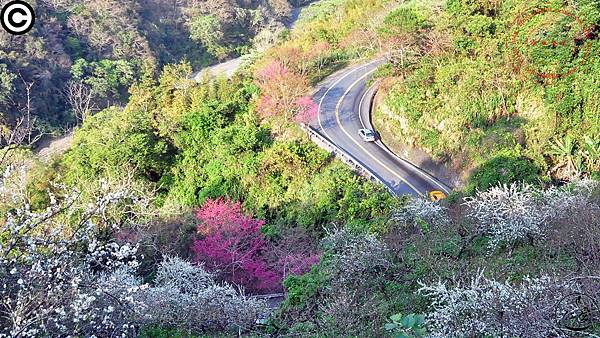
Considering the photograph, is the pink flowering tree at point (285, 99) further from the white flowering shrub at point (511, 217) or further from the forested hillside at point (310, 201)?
the white flowering shrub at point (511, 217)

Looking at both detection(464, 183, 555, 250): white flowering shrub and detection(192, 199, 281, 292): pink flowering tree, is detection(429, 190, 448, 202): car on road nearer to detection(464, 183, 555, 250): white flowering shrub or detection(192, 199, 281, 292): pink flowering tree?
detection(464, 183, 555, 250): white flowering shrub

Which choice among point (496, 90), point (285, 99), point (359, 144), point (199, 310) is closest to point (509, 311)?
point (199, 310)

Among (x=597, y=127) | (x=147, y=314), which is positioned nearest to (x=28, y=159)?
(x=147, y=314)

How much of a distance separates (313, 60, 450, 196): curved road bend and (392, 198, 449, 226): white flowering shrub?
4192mm

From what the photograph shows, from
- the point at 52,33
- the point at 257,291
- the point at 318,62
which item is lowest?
the point at 257,291

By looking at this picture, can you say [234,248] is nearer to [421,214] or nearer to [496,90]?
[421,214]

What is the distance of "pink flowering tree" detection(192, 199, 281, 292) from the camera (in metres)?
19.2

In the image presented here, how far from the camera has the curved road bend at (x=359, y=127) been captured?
70.1ft

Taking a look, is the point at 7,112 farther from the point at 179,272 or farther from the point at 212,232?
the point at 179,272

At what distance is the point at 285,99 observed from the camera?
25.4 m

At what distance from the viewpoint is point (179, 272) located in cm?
1548

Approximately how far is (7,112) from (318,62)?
75.7 ft

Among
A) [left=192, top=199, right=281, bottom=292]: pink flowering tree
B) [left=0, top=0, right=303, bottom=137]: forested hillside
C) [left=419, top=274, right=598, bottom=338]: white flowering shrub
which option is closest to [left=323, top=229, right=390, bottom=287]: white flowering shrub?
[left=419, top=274, right=598, bottom=338]: white flowering shrub

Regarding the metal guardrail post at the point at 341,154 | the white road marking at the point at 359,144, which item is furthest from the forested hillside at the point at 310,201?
the white road marking at the point at 359,144
